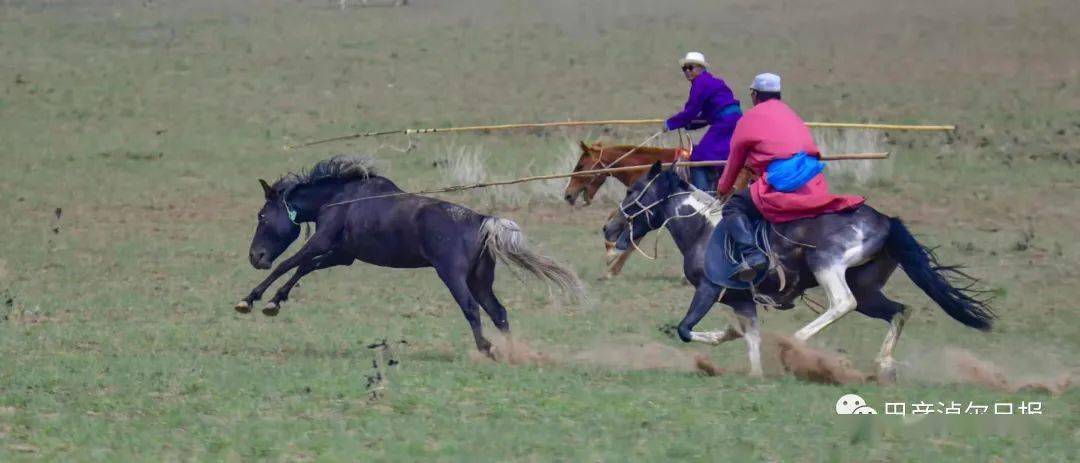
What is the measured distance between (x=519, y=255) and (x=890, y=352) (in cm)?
251

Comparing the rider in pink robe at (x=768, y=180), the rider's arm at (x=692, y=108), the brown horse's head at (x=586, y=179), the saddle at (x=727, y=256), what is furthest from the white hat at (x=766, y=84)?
the brown horse's head at (x=586, y=179)

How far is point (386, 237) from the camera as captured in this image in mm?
11727

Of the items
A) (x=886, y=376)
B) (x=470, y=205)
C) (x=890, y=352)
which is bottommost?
(x=886, y=376)

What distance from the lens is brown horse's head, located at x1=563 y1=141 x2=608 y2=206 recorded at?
1617 centimetres

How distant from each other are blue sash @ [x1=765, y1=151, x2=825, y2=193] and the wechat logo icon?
180cm

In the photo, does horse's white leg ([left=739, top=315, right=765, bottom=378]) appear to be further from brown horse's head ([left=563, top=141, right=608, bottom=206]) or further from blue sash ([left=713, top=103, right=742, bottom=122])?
brown horse's head ([left=563, top=141, right=608, bottom=206])

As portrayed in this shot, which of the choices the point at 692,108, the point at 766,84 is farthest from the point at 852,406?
→ the point at 692,108

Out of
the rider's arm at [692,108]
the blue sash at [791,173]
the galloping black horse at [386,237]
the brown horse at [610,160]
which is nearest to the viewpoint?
the blue sash at [791,173]

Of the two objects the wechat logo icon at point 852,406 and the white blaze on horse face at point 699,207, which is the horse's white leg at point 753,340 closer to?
the white blaze on horse face at point 699,207

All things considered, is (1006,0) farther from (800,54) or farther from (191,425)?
(191,425)

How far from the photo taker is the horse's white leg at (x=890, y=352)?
9945 millimetres

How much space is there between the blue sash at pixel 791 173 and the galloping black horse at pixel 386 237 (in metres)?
1.73

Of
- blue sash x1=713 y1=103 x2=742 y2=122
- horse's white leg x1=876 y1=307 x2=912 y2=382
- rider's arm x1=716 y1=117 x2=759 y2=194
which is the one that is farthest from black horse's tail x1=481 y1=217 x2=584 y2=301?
blue sash x1=713 y1=103 x2=742 y2=122

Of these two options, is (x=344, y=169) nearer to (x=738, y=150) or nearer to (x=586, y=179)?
(x=738, y=150)
